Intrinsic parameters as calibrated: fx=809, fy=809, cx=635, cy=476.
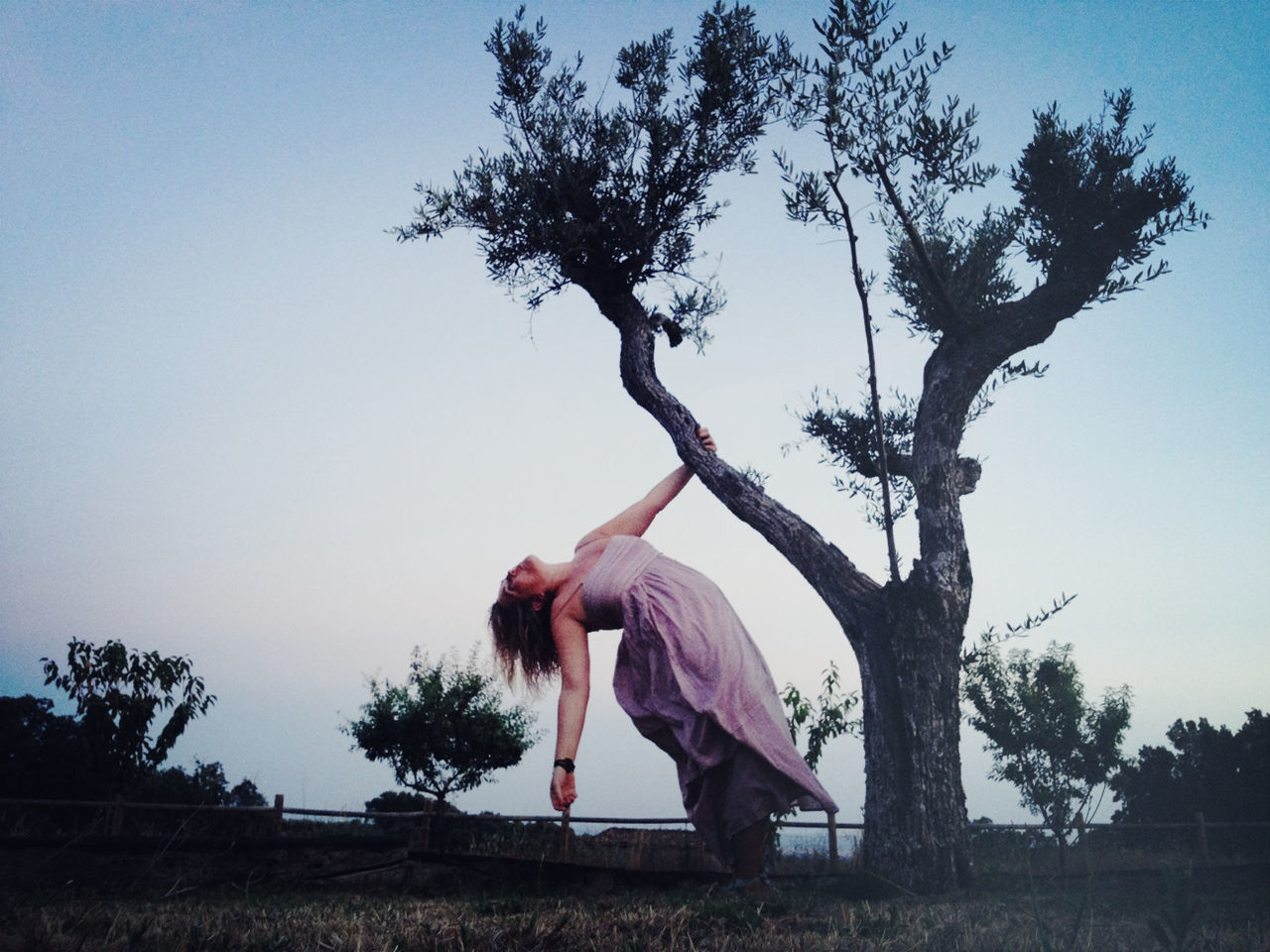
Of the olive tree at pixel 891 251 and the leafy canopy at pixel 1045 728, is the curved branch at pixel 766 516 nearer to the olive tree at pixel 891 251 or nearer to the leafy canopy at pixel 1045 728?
the olive tree at pixel 891 251

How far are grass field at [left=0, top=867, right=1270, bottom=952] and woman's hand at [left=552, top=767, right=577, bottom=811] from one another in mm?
472

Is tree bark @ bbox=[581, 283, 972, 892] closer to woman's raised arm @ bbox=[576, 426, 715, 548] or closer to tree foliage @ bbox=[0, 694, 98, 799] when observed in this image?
woman's raised arm @ bbox=[576, 426, 715, 548]

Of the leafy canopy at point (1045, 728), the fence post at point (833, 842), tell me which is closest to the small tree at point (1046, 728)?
the leafy canopy at point (1045, 728)

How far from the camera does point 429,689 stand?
23109 mm

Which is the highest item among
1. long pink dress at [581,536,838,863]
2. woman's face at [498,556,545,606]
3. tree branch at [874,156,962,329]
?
tree branch at [874,156,962,329]

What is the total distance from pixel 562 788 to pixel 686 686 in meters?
0.83

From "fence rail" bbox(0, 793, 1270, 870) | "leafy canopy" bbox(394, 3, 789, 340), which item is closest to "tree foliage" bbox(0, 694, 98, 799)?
"fence rail" bbox(0, 793, 1270, 870)

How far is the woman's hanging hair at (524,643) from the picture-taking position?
496cm

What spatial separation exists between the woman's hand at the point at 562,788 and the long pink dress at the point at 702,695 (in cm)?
47

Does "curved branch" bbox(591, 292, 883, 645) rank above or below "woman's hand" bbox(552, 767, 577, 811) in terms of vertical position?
above

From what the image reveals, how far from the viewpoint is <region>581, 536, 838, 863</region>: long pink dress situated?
4.08m

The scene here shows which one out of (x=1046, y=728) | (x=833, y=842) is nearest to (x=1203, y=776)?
(x=1046, y=728)

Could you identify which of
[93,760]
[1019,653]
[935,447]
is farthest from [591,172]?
[1019,653]

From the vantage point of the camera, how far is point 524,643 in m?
5.00
